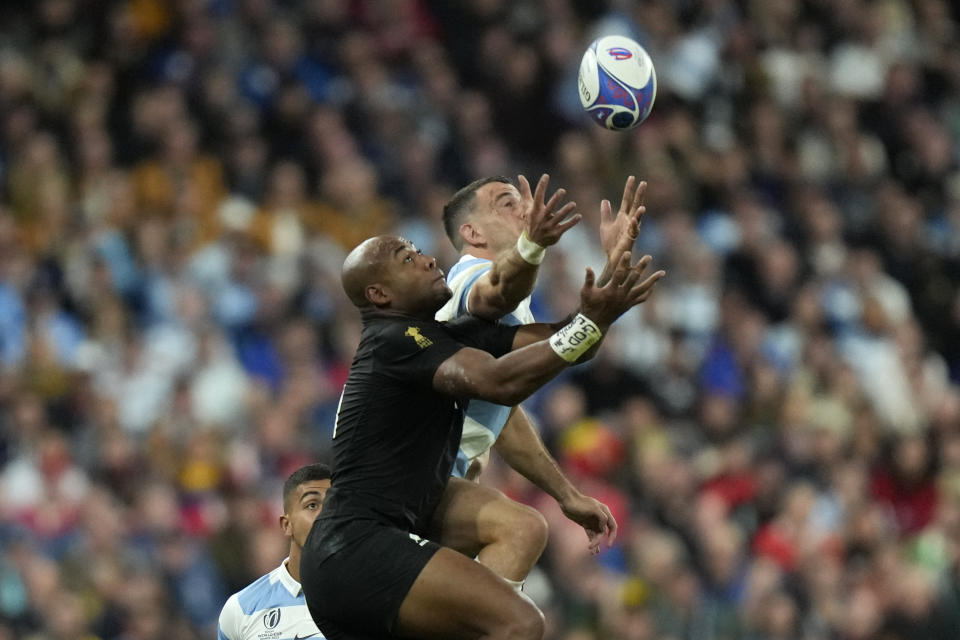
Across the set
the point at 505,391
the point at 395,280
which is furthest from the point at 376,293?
the point at 505,391

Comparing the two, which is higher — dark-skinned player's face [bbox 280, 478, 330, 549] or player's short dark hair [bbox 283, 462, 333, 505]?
player's short dark hair [bbox 283, 462, 333, 505]

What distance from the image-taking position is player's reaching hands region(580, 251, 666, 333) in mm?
5309

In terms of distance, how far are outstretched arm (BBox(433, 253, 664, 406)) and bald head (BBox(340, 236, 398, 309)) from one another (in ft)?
1.65

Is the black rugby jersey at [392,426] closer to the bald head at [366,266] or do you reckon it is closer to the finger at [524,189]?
the bald head at [366,266]

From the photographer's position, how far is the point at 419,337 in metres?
5.62

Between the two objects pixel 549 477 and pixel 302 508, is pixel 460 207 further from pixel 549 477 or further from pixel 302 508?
pixel 302 508

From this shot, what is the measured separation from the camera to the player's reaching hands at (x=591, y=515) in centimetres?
643

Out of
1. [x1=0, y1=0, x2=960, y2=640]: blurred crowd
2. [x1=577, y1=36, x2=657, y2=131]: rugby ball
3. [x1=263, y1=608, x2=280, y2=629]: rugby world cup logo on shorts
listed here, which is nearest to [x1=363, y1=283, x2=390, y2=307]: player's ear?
[x1=577, y1=36, x2=657, y2=131]: rugby ball

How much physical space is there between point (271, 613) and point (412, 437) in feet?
5.15

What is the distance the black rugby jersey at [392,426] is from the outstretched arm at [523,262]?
0.20m

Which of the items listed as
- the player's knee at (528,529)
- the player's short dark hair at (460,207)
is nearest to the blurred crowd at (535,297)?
the player's short dark hair at (460,207)

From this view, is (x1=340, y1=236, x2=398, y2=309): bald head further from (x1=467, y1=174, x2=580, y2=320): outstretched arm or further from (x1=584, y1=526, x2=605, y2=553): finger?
(x1=584, y1=526, x2=605, y2=553): finger

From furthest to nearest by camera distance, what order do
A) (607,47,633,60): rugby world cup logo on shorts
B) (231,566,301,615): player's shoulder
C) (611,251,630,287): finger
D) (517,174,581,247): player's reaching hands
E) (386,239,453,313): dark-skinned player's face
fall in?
1. (231,566,301,615): player's shoulder
2. (607,47,633,60): rugby world cup logo on shorts
3. (386,239,453,313): dark-skinned player's face
4. (517,174,581,247): player's reaching hands
5. (611,251,630,287): finger

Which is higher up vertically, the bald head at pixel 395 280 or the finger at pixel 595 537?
the bald head at pixel 395 280
